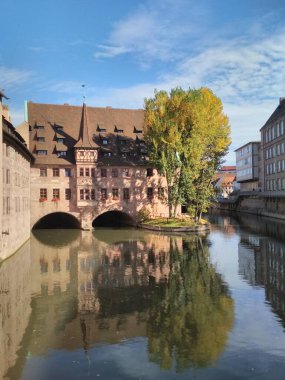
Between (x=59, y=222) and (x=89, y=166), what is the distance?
42.3ft

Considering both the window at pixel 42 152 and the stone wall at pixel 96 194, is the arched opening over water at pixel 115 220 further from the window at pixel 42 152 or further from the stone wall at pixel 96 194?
the window at pixel 42 152

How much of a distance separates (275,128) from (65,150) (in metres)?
42.7

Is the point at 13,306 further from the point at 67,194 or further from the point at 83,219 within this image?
the point at 67,194

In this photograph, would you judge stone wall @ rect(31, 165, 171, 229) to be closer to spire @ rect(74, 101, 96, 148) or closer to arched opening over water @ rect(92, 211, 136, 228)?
arched opening over water @ rect(92, 211, 136, 228)

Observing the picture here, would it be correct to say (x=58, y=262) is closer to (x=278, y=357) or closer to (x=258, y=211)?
(x=278, y=357)

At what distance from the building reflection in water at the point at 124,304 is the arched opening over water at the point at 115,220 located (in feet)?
80.0

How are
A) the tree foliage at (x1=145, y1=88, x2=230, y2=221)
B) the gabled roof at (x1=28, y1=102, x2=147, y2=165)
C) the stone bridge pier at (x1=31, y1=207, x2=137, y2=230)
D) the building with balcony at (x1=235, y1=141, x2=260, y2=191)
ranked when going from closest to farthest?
the tree foliage at (x1=145, y1=88, x2=230, y2=221)
the stone bridge pier at (x1=31, y1=207, x2=137, y2=230)
the gabled roof at (x1=28, y1=102, x2=147, y2=165)
the building with balcony at (x1=235, y1=141, x2=260, y2=191)

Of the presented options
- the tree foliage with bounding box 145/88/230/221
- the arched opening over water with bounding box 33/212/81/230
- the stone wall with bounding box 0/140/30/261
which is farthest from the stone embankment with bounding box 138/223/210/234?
the stone wall with bounding box 0/140/30/261

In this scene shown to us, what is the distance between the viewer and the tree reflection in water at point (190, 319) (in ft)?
47.7

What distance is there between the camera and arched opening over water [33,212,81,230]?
197 feet

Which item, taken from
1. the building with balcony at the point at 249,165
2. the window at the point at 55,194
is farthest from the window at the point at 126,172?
the building with balcony at the point at 249,165

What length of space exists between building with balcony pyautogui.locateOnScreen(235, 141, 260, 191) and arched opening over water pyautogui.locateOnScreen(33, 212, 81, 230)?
2196 inches

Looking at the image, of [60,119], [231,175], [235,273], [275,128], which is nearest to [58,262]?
[235,273]

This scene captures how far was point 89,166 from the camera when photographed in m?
57.4
